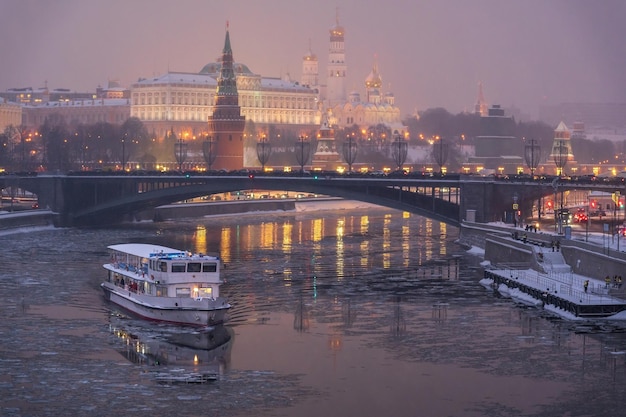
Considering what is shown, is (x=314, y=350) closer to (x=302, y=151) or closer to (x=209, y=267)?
(x=209, y=267)

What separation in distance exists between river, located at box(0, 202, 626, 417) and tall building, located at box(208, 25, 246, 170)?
7509cm

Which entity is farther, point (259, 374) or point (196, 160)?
point (196, 160)

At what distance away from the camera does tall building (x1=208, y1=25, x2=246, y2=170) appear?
148625mm

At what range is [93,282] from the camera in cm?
6600

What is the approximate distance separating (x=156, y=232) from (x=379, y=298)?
36828 millimetres

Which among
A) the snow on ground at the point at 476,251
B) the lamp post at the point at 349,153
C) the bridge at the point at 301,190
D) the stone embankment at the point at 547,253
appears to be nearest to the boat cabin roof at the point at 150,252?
the stone embankment at the point at 547,253

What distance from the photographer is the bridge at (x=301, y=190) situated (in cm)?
8581

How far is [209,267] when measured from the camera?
2178 inches

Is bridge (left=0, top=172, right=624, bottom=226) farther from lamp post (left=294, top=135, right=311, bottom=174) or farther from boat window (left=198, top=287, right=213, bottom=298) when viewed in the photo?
boat window (left=198, top=287, right=213, bottom=298)

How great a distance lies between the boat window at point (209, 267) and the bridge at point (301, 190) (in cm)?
2671

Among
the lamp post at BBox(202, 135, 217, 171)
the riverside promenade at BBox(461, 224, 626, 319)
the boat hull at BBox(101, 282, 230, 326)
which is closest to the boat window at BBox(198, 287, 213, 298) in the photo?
the boat hull at BBox(101, 282, 230, 326)

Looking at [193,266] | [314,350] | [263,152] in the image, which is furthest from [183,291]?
[263,152]

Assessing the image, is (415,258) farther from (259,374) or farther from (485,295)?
(259,374)

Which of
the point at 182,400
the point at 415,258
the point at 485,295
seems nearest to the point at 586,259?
the point at 485,295
